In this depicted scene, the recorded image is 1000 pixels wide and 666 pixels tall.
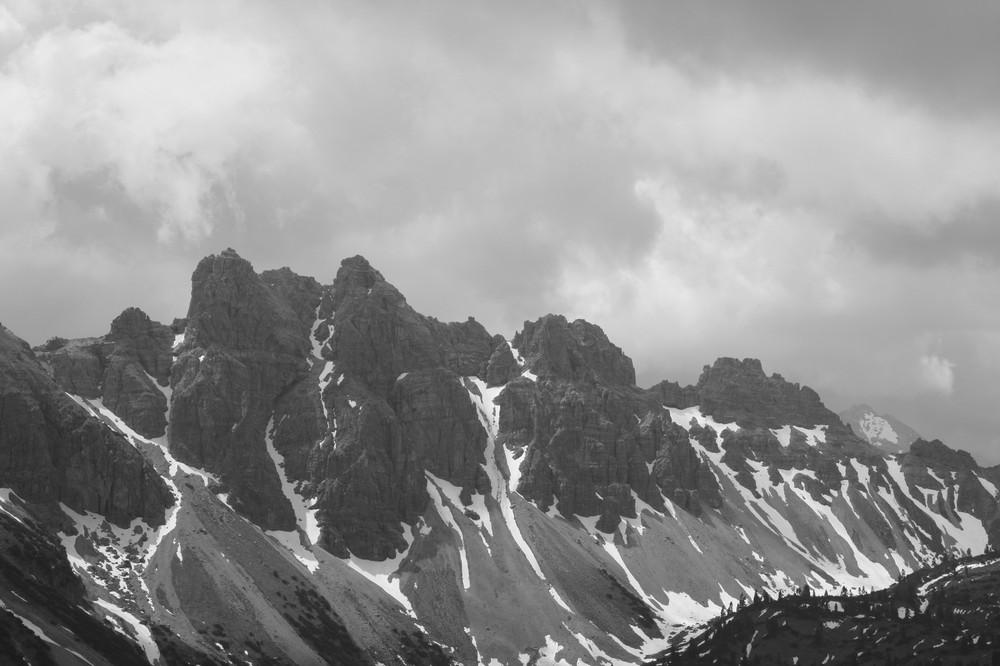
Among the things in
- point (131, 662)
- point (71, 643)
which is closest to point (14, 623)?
point (71, 643)

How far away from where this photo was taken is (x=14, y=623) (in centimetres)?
17950

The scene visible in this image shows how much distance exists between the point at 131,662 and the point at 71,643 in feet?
46.2

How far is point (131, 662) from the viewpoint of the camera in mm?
198875

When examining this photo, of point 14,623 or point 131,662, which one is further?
point 131,662

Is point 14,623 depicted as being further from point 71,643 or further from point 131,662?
point 131,662

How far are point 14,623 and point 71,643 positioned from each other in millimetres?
11627

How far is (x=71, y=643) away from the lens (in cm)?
18800

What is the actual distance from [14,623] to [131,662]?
2568 centimetres
